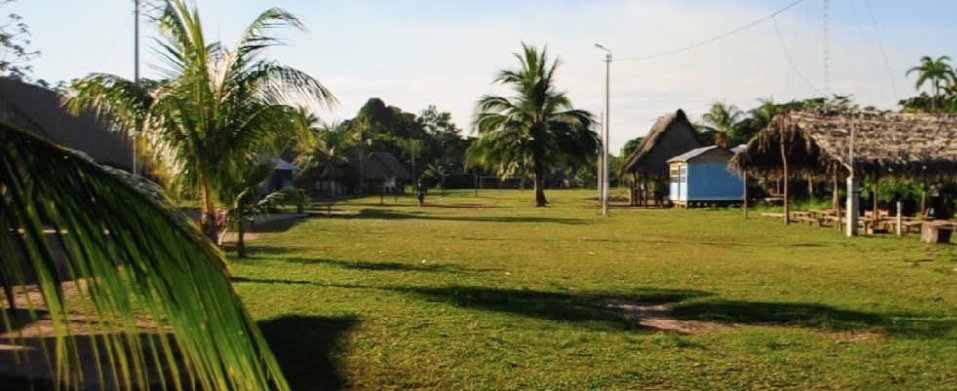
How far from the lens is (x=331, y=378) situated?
252 inches

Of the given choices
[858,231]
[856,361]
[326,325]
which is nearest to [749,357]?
[856,361]

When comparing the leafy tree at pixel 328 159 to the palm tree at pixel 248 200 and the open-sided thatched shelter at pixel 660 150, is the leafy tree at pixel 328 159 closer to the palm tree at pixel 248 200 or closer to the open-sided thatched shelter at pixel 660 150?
the open-sided thatched shelter at pixel 660 150

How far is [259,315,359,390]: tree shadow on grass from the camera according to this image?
20.8 feet

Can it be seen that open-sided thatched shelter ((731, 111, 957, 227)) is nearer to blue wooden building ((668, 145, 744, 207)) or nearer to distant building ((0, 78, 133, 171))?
blue wooden building ((668, 145, 744, 207))

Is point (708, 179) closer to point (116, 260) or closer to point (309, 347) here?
point (309, 347)

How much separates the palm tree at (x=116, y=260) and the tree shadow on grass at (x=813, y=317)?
26.6 ft

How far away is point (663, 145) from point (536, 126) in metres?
7.28

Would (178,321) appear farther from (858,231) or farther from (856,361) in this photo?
(858,231)

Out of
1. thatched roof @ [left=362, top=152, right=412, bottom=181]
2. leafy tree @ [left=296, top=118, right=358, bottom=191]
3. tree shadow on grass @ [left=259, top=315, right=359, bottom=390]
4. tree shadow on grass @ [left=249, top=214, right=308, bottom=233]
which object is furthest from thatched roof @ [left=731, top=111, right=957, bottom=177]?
thatched roof @ [left=362, top=152, right=412, bottom=181]

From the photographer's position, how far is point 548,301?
10.3m

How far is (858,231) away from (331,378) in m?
19.4

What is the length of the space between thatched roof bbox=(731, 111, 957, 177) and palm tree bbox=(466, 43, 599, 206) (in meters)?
15.2

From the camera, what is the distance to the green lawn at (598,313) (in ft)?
21.5

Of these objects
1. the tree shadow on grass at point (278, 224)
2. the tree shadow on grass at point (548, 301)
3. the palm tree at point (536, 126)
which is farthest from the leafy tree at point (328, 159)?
the tree shadow on grass at point (548, 301)
